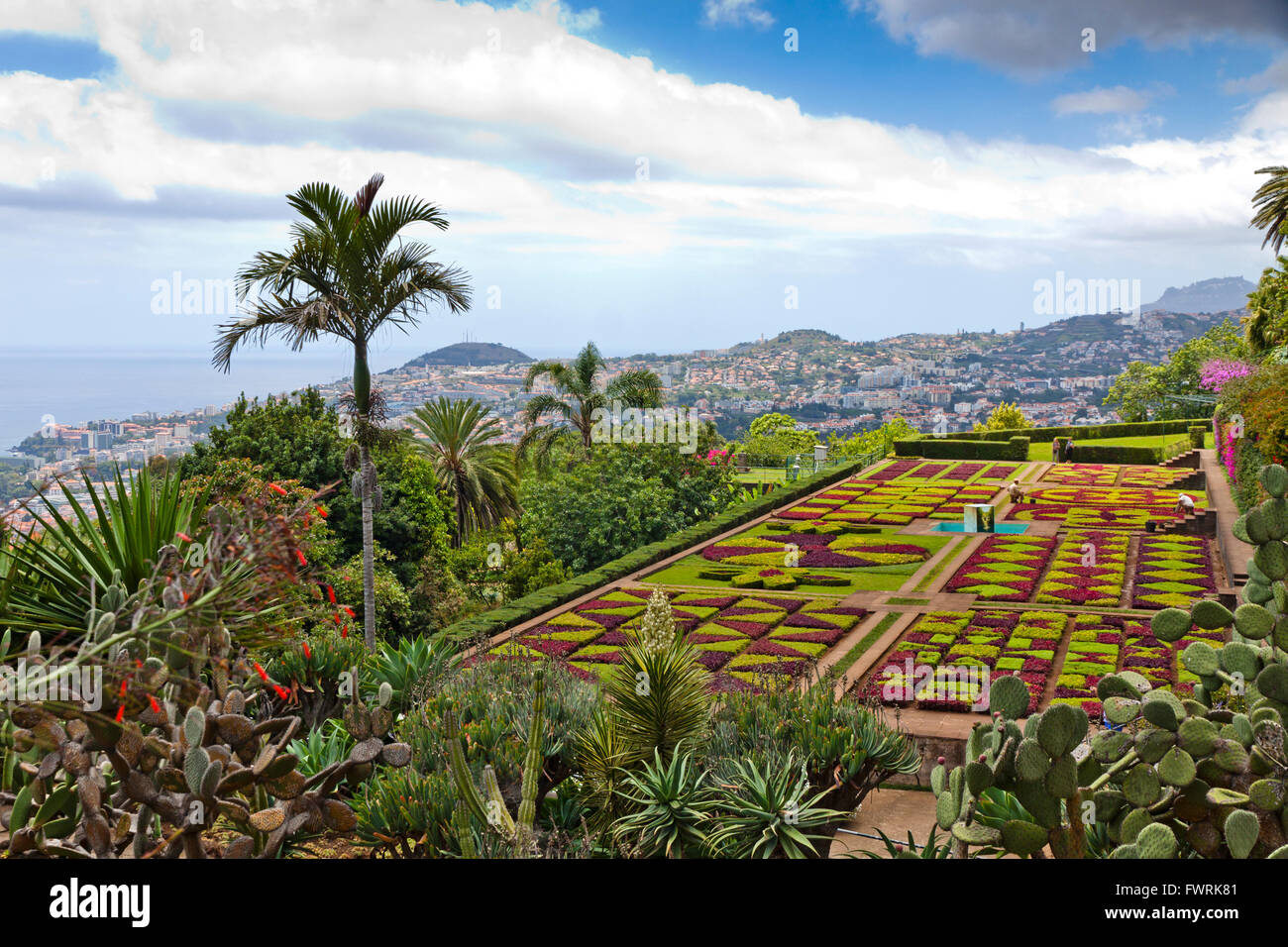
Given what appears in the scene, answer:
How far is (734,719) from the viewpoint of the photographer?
729 cm

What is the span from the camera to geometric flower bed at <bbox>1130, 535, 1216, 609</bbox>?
18750mm

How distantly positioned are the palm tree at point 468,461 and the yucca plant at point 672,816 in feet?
74.6

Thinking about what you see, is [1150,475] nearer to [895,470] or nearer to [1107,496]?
[1107,496]

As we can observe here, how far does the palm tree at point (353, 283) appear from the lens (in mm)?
13531

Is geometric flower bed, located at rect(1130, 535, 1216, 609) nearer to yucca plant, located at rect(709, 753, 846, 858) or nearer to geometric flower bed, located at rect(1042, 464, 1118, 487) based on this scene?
geometric flower bed, located at rect(1042, 464, 1118, 487)

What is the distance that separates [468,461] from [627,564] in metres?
7.78

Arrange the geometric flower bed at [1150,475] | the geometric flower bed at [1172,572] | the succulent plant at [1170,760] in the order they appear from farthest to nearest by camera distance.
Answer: the geometric flower bed at [1150,475], the geometric flower bed at [1172,572], the succulent plant at [1170,760]

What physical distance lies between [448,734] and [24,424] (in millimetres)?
18000

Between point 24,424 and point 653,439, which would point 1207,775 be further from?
point 653,439

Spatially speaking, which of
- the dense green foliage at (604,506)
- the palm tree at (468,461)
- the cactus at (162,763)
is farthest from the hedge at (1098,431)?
the cactus at (162,763)

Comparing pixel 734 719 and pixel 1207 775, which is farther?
pixel 734 719

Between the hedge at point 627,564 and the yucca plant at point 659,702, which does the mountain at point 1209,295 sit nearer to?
the hedge at point 627,564

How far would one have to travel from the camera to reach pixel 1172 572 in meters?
20.9
